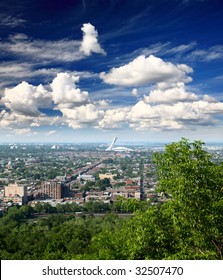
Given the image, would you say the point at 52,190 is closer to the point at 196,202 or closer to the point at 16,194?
the point at 16,194

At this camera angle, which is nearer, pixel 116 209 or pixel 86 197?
pixel 116 209

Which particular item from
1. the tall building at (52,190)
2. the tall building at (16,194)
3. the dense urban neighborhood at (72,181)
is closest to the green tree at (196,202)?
the dense urban neighborhood at (72,181)

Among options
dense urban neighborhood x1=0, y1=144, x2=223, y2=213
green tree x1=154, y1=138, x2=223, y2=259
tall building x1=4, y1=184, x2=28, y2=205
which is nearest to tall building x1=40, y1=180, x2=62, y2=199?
dense urban neighborhood x1=0, y1=144, x2=223, y2=213

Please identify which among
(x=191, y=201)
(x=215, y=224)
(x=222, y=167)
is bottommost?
(x=215, y=224)

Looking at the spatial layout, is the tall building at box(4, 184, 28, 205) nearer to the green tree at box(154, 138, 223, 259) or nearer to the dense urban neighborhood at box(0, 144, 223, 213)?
the dense urban neighborhood at box(0, 144, 223, 213)

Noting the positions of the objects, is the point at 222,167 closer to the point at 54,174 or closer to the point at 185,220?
the point at 185,220

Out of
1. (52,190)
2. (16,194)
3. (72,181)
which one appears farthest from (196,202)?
(72,181)

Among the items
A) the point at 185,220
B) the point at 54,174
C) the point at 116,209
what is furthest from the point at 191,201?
the point at 54,174

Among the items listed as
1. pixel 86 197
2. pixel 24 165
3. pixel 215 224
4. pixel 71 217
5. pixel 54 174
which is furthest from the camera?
pixel 24 165
